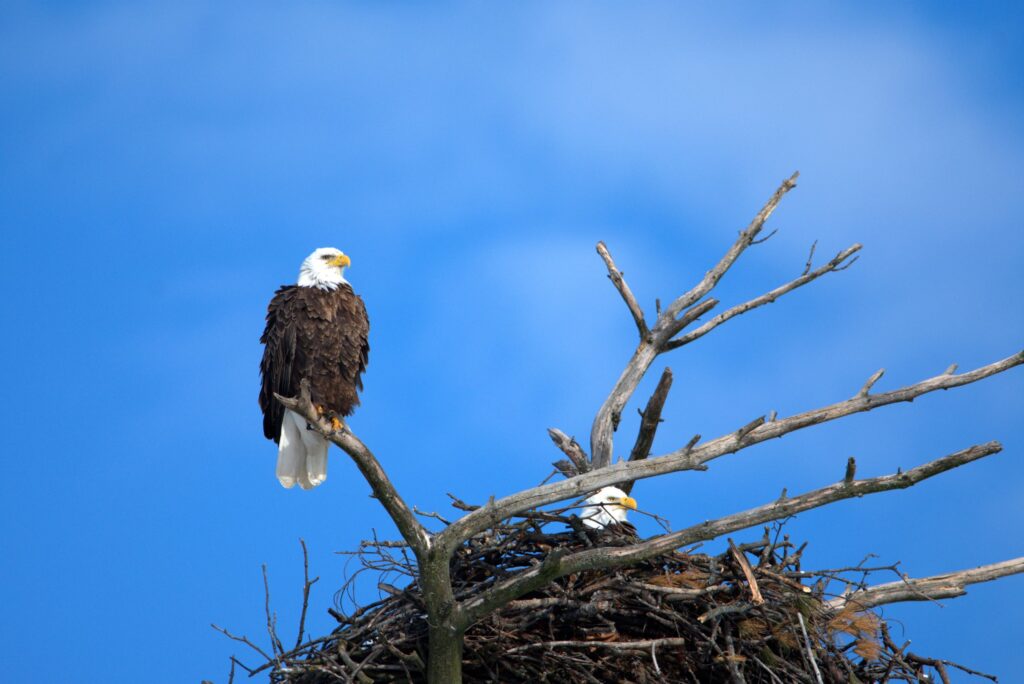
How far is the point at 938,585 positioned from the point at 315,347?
381 centimetres

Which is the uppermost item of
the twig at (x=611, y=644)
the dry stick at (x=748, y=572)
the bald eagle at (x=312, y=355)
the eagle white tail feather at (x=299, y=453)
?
the bald eagle at (x=312, y=355)

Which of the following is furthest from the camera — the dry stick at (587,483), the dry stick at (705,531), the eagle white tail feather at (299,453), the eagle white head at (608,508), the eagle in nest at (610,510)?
the eagle white tail feather at (299,453)

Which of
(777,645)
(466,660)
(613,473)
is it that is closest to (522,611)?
(466,660)

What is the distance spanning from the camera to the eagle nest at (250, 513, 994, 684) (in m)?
5.12

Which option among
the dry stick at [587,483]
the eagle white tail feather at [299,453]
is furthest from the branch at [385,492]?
the eagle white tail feather at [299,453]

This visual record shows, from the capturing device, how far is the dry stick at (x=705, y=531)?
4.57 m

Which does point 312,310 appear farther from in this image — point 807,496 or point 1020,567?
point 1020,567

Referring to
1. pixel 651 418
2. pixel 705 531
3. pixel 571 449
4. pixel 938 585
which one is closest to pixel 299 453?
pixel 571 449

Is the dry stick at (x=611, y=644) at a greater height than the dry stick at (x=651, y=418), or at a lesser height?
lesser

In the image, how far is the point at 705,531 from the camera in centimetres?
473

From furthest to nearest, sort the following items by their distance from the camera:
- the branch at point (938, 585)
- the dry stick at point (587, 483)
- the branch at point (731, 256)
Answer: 1. the branch at point (731, 256)
2. the branch at point (938, 585)
3. the dry stick at point (587, 483)

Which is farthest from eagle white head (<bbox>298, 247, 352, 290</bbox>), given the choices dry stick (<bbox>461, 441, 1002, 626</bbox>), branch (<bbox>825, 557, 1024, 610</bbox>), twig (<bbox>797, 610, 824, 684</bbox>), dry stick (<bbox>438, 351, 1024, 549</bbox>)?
branch (<bbox>825, 557, 1024, 610</bbox>)

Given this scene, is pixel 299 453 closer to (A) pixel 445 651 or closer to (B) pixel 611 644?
(A) pixel 445 651

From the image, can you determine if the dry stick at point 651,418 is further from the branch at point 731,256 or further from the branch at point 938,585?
the branch at point 938,585
